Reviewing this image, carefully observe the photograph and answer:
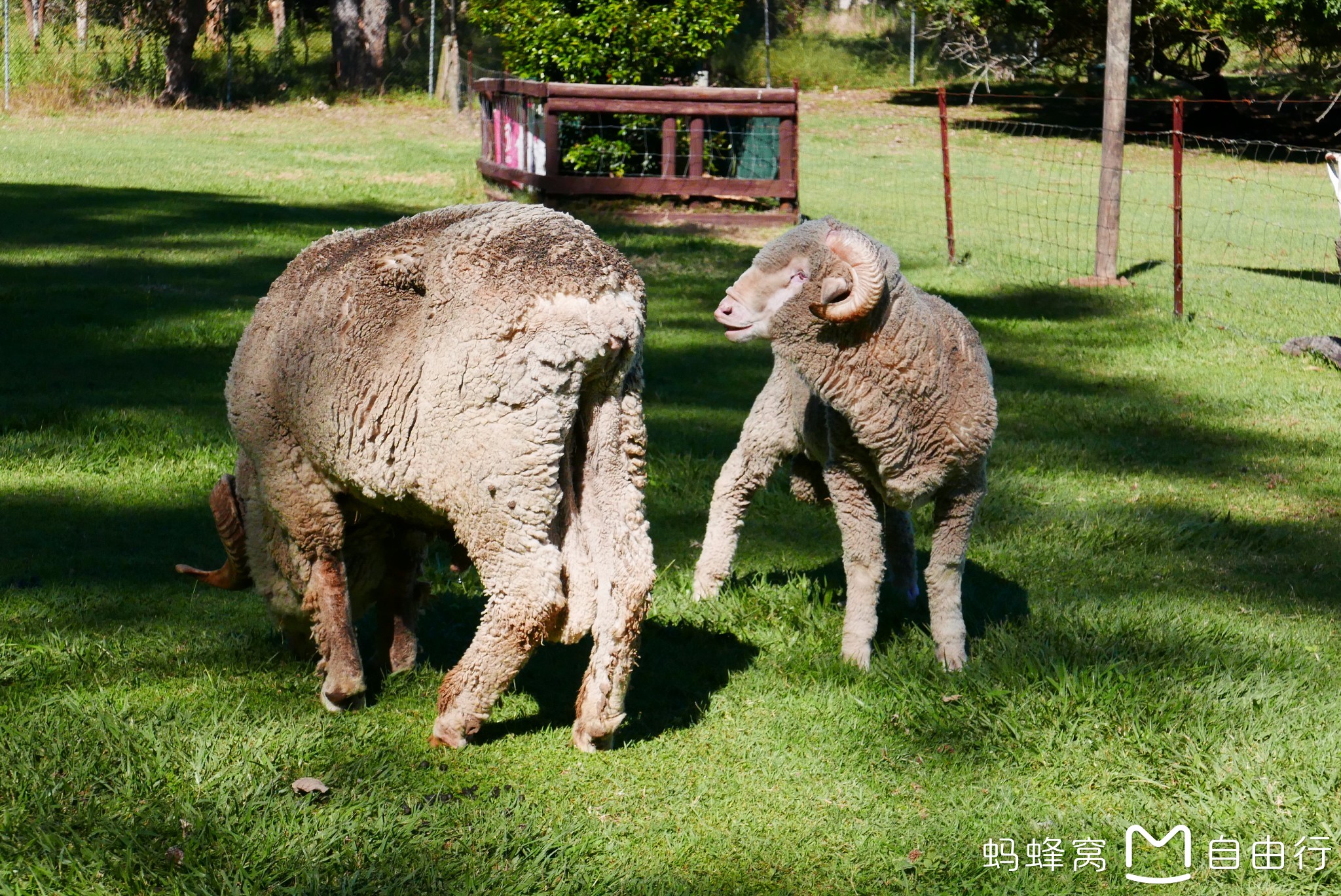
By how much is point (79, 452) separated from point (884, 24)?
3945 centimetres

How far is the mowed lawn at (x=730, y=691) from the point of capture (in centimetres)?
377

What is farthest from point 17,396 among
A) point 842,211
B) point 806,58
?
point 806,58

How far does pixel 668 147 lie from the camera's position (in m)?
15.3

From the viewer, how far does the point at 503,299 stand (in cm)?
390

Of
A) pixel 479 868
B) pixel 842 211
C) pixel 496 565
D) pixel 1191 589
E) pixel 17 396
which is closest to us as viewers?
pixel 479 868

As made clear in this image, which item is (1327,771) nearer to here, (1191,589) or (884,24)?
(1191,589)

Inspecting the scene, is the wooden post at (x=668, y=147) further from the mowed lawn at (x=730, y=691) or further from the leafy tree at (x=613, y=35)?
the mowed lawn at (x=730, y=691)

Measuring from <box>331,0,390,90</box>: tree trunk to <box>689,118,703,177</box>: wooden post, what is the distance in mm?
18402

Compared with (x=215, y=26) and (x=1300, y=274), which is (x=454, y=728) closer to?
(x=1300, y=274)

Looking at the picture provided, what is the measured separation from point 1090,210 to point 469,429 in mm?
16431

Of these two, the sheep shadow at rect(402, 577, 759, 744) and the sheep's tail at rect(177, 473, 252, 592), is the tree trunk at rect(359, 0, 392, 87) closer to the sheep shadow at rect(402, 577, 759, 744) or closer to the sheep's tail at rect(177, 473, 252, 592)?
the sheep shadow at rect(402, 577, 759, 744)

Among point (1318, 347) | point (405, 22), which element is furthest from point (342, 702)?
point (405, 22)

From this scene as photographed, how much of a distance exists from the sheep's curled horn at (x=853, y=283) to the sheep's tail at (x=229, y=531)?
7.23 feet

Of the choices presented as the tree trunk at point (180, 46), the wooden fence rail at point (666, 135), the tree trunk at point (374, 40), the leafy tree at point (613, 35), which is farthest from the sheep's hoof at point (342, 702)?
the tree trunk at point (374, 40)
